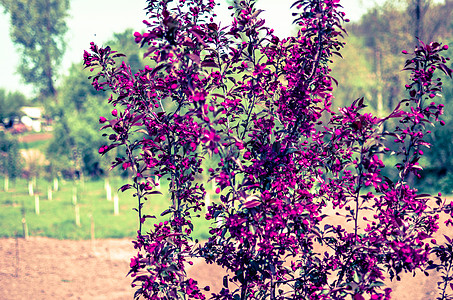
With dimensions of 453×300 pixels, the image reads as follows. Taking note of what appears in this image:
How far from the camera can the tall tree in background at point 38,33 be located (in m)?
28.8

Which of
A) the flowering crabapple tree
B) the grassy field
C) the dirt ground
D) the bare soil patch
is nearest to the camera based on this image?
the flowering crabapple tree

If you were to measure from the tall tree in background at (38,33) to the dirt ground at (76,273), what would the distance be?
23.2 meters

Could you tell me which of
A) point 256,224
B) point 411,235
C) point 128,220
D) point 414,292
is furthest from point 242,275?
point 128,220

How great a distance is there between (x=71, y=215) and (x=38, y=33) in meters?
20.8

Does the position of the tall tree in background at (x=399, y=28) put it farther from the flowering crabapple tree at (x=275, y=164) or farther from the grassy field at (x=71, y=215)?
the flowering crabapple tree at (x=275, y=164)

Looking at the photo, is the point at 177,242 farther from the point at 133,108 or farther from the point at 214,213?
the point at 133,108

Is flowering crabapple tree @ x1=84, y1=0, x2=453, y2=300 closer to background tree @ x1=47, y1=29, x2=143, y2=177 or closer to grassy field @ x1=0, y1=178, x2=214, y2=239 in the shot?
grassy field @ x1=0, y1=178, x2=214, y2=239

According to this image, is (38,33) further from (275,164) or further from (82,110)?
(275,164)

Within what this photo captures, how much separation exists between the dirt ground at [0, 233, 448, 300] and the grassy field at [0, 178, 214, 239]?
94 cm

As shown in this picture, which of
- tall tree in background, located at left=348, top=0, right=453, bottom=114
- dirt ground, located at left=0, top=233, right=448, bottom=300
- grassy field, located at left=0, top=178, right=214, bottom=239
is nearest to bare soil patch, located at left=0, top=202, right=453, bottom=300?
dirt ground, located at left=0, top=233, right=448, bottom=300

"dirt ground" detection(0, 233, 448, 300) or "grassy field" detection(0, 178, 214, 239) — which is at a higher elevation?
"grassy field" detection(0, 178, 214, 239)

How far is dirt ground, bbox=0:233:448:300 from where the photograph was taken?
268 inches

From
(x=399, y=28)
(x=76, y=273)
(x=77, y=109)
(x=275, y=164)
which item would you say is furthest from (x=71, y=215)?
(x=399, y=28)

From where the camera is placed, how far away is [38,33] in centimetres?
2900
